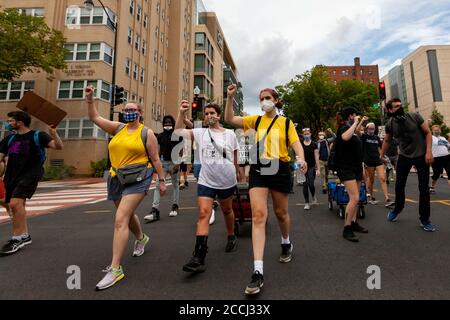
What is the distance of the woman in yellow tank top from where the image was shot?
3.01m

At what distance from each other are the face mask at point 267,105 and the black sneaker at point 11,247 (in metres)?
3.95

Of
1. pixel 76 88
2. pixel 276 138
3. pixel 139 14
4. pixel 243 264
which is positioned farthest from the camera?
pixel 139 14

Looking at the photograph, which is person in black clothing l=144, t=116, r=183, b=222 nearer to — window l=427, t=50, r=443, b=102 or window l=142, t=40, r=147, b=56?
window l=142, t=40, r=147, b=56

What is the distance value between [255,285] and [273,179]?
1063 mm

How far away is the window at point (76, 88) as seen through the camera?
22.8 meters

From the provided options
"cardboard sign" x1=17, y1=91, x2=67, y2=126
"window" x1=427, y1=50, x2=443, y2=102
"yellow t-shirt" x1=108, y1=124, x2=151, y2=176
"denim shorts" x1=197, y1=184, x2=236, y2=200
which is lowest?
"denim shorts" x1=197, y1=184, x2=236, y2=200

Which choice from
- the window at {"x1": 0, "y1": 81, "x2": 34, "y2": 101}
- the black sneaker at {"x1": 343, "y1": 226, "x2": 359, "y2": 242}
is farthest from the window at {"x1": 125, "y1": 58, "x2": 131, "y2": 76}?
the black sneaker at {"x1": 343, "y1": 226, "x2": 359, "y2": 242}

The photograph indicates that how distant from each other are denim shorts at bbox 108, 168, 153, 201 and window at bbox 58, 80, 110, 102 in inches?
848

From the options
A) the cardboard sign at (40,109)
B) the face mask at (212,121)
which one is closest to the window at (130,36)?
the cardboard sign at (40,109)

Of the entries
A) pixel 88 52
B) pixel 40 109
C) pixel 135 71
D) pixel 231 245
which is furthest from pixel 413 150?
pixel 135 71

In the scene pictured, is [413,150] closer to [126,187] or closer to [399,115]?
[399,115]

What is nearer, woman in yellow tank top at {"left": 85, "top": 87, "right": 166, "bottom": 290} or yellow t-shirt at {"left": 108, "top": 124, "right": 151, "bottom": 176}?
woman in yellow tank top at {"left": 85, "top": 87, "right": 166, "bottom": 290}

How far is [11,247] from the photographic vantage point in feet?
13.3

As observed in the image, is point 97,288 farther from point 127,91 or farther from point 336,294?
point 127,91
